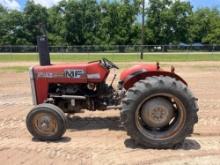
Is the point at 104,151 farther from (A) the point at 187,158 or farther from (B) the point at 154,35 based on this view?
(B) the point at 154,35

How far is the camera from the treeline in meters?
68.1

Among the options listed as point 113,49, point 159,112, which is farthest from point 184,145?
point 113,49

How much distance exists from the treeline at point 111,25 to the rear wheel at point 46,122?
58.0m

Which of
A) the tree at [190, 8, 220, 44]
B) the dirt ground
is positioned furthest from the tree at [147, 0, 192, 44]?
the dirt ground

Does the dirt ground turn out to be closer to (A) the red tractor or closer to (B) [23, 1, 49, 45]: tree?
(A) the red tractor

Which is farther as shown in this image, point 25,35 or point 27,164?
point 25,35

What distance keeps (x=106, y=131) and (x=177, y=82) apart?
1938 mm

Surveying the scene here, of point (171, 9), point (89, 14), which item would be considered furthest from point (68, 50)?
point (171, 9)

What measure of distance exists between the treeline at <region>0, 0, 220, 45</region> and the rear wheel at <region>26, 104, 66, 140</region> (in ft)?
190

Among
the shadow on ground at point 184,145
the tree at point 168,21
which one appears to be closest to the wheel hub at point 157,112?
the shadow on ground at point 184,145

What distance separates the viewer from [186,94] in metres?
7.52

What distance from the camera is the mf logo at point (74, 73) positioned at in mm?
8383

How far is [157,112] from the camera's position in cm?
771

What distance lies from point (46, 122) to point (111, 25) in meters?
61.6
